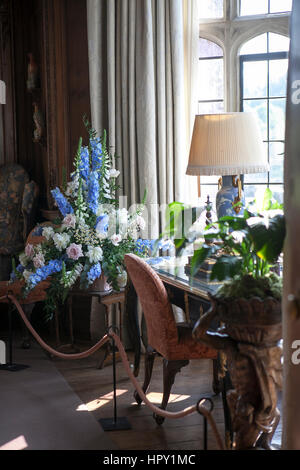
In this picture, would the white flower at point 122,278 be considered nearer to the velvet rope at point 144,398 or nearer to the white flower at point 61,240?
the white flower at point 61,240

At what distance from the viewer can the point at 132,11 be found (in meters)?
5.11

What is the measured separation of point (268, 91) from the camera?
201 inches

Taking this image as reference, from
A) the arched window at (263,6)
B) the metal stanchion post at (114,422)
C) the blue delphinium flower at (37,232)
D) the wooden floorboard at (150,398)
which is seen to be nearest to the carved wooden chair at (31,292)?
the blue delphinium flower at (37,232)

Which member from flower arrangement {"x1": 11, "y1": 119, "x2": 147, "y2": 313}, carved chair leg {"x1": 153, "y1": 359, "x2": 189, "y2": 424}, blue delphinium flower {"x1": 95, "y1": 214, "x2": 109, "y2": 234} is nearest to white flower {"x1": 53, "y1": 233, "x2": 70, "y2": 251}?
flower arrangement {"x1": 11, "y1": 119, "x2": 147, "y2": 313}

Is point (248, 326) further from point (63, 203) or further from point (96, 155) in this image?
point (96, 155)

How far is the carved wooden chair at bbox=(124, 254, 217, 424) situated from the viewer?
3645 mm

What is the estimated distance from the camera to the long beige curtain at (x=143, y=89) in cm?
509

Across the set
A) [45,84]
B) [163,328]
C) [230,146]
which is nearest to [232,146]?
[230,146]

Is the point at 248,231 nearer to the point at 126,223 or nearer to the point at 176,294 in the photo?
the point at 176,294

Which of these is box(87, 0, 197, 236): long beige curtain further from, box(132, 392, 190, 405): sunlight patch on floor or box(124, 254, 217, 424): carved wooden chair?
box(124, 254, 217, 424): carved wooden chair

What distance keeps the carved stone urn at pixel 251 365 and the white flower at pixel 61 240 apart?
2.08m

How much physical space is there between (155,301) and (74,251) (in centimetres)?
114

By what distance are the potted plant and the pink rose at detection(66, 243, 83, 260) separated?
6.57 ft
